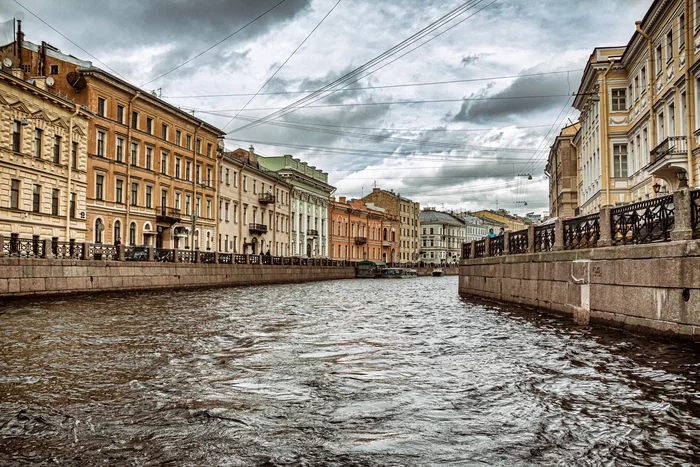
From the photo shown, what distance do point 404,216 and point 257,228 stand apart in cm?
5180

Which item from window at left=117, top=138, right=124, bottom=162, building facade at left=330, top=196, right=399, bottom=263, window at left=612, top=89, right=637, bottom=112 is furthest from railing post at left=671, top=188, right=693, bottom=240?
building facade at left=330, top=196, right=399, bottom=263

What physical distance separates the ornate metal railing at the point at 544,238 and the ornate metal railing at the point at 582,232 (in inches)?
37.5

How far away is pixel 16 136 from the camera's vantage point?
27.0 m

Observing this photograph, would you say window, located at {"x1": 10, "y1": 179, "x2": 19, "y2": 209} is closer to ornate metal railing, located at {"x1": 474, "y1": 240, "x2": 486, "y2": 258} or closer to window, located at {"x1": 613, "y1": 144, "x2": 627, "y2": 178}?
ornate metal railing, located at {"x1": 474, "y1": 240, "x2": 486, "y2": 258}

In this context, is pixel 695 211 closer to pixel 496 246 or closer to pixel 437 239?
pixel 496 246

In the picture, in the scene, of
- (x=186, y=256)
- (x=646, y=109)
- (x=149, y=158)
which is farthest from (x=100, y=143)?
(x=646, y=109)

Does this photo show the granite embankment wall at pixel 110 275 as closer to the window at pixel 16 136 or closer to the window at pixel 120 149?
the window at pixel 16 136

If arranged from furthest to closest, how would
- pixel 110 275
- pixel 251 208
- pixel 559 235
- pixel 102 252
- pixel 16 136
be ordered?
1. pixel 251 208
2. pixel 16 136
3. pixel 102 252
4. pixel 110 275
5. pixel 559 235

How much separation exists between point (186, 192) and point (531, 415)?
3903 cm

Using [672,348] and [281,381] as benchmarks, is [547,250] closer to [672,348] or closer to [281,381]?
[672,348]

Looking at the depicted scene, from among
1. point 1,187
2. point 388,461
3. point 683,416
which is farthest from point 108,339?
point 1,187

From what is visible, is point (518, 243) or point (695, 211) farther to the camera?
point (518, 243)

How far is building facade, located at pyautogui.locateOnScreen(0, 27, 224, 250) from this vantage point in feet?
105

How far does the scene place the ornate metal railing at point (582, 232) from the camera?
Answer: 12452 millimetres
